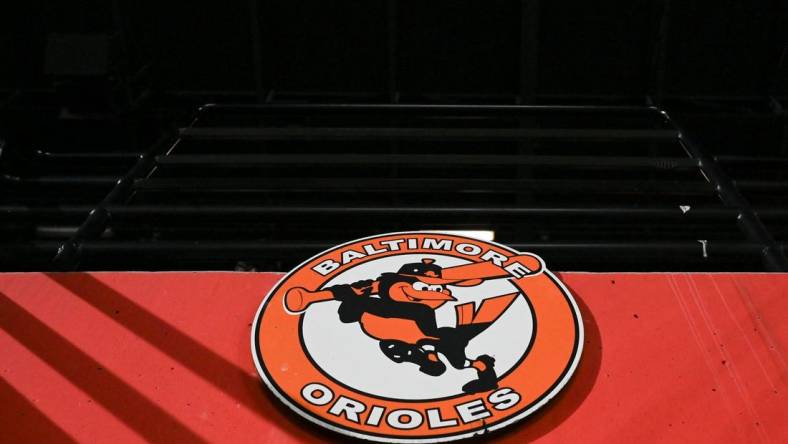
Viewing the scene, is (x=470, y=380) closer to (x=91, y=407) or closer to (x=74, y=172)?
(x=91, y=407)

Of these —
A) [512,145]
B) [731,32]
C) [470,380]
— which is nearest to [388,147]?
[512,145]

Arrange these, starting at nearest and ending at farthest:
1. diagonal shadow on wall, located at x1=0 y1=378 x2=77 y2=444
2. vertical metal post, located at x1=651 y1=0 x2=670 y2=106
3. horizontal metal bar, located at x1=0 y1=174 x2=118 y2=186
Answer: diagonal shadow on wall, located at x1=0 y1=378 x2=77 y2=444, horizontal metal bar, located at x1=0 y1=174 x2=118 y2=186, vertical metal post, located at x1=651 y1=0 x2=670 y2=106

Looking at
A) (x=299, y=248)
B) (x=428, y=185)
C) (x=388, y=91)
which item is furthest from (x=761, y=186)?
(x=299, y=248)

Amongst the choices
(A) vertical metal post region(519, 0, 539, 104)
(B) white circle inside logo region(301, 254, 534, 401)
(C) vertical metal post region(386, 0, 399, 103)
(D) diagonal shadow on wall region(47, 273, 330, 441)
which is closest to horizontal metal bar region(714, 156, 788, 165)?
(A) vertical metal post region(519, 0, 539, 104)

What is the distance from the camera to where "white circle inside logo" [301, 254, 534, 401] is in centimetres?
166

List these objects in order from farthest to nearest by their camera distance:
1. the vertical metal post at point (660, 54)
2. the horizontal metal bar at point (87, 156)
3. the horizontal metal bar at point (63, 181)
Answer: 1. the vertical metal post at point (660, 54)
2. the horizontal metal bar at point (87, 156)
3. the horizontal metal bar at point (63, 181)

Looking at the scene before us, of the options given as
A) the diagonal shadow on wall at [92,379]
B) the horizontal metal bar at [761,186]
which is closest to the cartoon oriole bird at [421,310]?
the diagonal shadow on wall at [92,379]

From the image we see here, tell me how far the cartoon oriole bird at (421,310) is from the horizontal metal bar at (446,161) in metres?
1.09

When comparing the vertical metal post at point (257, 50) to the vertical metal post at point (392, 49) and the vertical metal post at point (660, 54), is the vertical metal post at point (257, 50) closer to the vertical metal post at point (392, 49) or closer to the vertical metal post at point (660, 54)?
the vertical metal post at point (392, 49)

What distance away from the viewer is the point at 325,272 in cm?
210

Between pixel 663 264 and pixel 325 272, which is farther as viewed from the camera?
pixel 663 264

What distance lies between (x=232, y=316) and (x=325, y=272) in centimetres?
30

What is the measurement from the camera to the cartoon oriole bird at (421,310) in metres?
1.74

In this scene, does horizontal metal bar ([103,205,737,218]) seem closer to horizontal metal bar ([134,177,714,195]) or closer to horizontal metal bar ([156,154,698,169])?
horizontal metal bar ([134,177,714,195])
